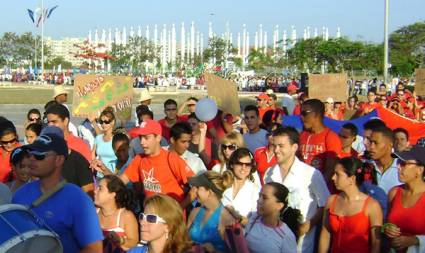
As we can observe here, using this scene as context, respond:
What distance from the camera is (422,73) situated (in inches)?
584

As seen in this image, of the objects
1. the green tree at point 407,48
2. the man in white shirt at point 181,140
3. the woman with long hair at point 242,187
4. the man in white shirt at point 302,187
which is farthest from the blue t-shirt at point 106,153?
the green tree at point 407,48

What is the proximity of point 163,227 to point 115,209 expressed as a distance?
1.45 m

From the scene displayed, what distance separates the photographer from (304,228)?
19.4 feet

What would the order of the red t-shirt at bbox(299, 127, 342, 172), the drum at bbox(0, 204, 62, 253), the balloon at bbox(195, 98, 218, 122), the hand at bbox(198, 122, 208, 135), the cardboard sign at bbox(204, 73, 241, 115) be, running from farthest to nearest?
the cardboard sign at bbox(204, 73, 241, 115) → the balloon at bbox(195, 98, 218, 122) → the hand at bbox(198, 122, 208, 135) → the red t-shirt at bbox(299, 127, 342, 172) → the drum at bbox(0, 204, 62, 253)

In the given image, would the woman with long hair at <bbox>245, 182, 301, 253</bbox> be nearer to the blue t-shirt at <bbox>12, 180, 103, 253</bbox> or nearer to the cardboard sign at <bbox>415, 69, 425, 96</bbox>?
the blue t-shirt at <bbox>12, 180, 103, 253</bbox>

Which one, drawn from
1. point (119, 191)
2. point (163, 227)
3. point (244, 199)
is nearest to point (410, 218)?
point (244, 199)

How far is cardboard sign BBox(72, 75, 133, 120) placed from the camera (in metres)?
11.2

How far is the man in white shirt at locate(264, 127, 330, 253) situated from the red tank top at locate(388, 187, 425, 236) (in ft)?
2.45

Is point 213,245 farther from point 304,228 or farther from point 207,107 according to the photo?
point 207,107

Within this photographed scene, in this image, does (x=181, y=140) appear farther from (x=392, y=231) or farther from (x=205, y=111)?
(x=392, y=231)

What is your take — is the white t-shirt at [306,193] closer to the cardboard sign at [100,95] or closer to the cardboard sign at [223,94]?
the cardboard sign at [223,94]

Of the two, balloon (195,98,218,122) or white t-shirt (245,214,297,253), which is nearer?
white t-shirt (245,214,297,253)

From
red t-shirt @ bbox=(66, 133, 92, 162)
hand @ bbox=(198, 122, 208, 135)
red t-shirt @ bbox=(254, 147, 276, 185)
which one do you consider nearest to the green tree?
hand @ bbox=(198, 122, 208, 135)

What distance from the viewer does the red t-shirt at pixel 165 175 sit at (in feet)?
20.2
